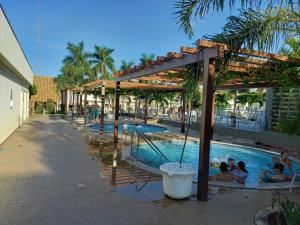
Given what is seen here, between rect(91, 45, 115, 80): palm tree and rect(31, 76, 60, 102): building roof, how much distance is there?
659 centimetres

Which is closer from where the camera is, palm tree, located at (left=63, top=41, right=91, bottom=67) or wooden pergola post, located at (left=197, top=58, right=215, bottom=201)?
wooden pergola post, located at (left=197, top=58, right=215, bottom=201)

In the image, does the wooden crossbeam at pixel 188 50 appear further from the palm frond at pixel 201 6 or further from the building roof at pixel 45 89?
the building roof at pixel 45 89

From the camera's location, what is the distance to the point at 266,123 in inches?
553

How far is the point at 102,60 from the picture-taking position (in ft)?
118

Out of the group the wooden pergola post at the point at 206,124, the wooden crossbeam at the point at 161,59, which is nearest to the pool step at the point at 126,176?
the wooden pergola post at the point at 206,124

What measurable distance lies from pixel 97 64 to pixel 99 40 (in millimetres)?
3574

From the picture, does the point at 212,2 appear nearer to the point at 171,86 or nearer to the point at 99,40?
the point at 171,86

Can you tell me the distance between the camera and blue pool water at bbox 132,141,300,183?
10016mm

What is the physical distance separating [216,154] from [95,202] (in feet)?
26.8

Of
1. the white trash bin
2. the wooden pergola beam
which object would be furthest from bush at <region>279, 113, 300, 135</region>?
the white trash bin

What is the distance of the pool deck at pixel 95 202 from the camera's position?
13.4ft

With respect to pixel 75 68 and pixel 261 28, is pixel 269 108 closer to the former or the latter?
pixel 261 28

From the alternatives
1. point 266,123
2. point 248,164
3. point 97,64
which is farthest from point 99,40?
point 248,164

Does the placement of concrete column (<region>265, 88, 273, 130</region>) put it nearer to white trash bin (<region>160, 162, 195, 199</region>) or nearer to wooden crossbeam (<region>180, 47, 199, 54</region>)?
wooden crossbeam (<region>180, 47, 199, 54</region>)
